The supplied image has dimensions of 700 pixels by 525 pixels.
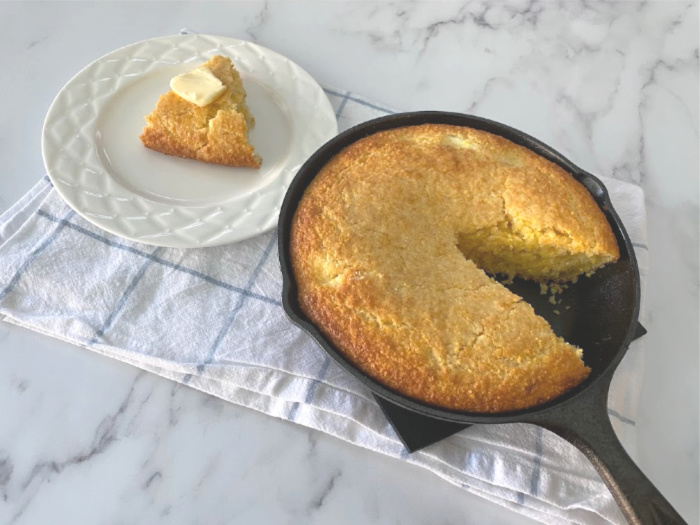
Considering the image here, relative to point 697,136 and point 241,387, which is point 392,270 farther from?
point 697,136

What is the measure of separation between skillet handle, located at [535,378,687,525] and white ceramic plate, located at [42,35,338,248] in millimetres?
923

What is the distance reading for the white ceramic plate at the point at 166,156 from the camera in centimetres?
167

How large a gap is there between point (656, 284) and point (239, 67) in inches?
60.0

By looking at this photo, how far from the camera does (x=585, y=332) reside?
1.50m

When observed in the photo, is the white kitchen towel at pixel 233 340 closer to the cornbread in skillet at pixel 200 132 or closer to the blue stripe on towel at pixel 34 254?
the blue stripe on towel at pixel 34 254

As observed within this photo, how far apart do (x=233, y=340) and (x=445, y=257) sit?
579 mm

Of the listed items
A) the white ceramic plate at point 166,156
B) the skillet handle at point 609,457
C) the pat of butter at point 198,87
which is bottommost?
the white ceramic plate at point 166,156

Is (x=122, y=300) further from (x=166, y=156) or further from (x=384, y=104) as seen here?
(x=384, y=104)

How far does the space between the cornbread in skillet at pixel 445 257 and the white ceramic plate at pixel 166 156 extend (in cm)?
32

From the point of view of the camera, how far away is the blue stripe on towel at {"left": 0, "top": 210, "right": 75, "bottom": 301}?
5.11ft

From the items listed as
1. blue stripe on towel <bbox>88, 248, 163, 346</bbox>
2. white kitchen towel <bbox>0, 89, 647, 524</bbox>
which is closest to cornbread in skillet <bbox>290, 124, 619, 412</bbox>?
white kitchen towel <bbox>0, 89, 647, 524</bbox>

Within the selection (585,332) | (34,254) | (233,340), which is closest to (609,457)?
(585,332)

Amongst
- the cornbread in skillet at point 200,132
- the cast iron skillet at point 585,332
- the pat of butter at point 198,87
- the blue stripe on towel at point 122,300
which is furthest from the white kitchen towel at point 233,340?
the pat of butter at point 198,87

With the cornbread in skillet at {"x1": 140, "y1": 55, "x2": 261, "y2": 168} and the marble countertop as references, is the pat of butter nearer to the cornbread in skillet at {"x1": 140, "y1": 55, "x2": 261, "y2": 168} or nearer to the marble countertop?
the cornbread in skillet at {"x1": 140, "y1": 55, "x2": 261, "y2": 168}
